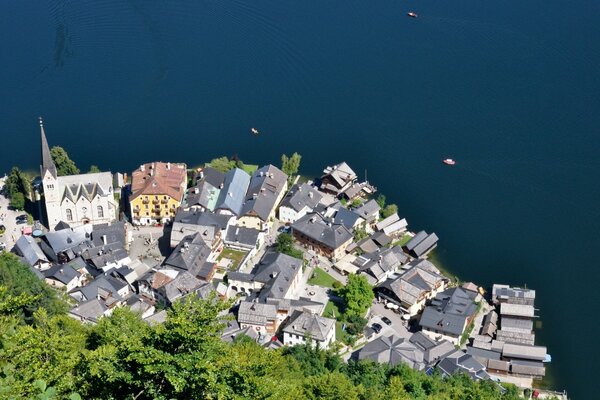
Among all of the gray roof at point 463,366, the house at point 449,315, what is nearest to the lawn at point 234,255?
the house at point 449,315

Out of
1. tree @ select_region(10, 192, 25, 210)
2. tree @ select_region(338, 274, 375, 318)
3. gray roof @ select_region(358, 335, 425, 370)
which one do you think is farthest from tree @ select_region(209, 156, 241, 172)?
gray roof @ select_region(358, 335, 425, 370)

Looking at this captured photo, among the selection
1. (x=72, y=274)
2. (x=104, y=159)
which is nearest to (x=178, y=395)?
(x=72, y=274)

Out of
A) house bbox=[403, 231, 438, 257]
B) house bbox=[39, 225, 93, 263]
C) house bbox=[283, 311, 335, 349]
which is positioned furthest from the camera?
house bbox=[403, 231, 438, 257]

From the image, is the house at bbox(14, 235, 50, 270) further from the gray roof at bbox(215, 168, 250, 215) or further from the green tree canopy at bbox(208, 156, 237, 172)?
the green tree canopy at bbox(208, 156, 237, 172)

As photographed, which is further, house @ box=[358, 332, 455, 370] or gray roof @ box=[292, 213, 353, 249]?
gray roof @ box=[292, 213, 353, 249]

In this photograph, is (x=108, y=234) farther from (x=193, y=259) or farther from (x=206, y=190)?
(x=206, y=190)

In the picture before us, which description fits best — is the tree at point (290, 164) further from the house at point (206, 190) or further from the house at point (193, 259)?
the house at point (193, 259)

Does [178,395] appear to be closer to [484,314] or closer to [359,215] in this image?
[484,314]

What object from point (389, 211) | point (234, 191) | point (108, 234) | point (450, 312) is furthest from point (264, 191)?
point (450, 312)
